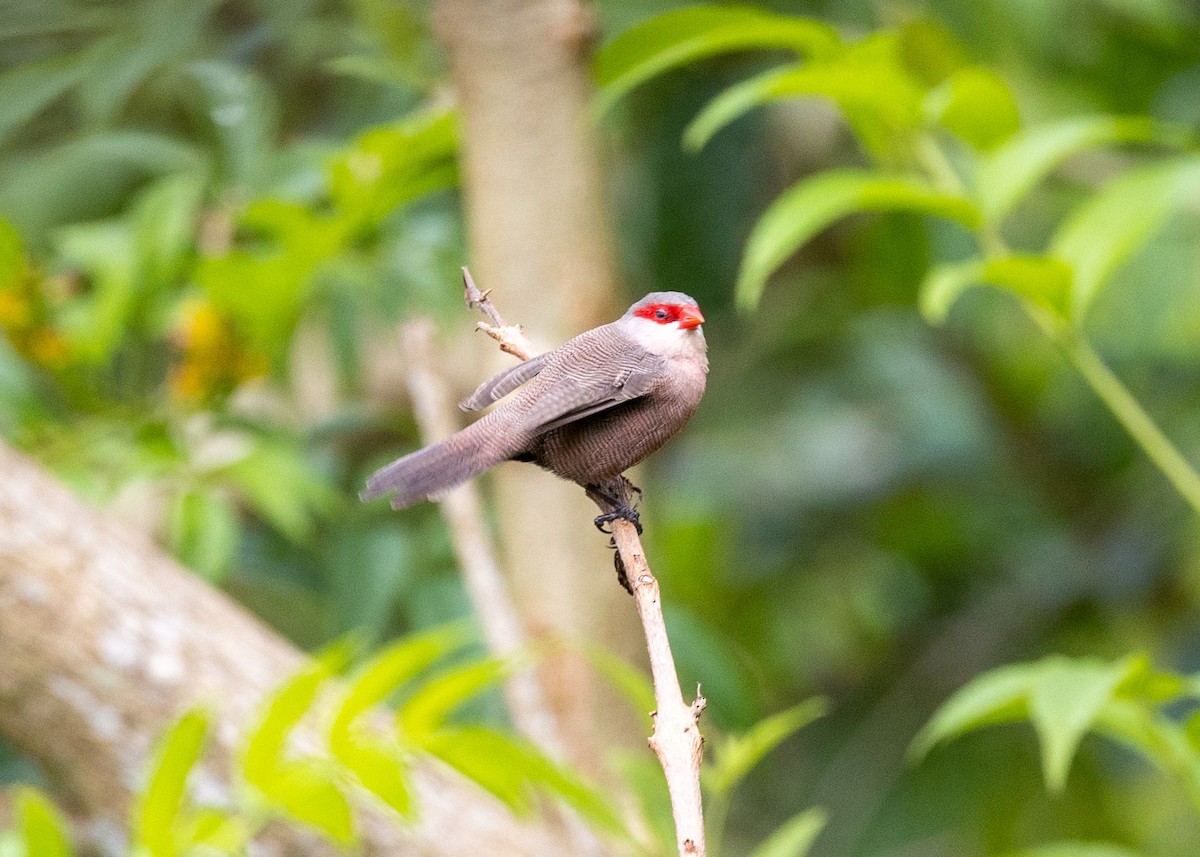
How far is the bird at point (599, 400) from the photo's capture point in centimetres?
122

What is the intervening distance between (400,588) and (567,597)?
498 millimetres

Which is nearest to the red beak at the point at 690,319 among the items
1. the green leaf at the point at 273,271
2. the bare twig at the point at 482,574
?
the bare twig at the point at 482,574

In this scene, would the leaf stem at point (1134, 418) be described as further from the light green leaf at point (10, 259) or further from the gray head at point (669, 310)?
the light green leaf at point (10, 259)

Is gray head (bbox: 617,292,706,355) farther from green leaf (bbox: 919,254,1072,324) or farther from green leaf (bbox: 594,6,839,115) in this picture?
green leaf (bbox: 594,6,839,115)

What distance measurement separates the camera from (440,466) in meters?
1.15

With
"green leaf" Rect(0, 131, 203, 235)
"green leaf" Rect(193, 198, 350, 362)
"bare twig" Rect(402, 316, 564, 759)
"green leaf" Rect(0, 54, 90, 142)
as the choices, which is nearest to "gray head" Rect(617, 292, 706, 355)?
"bare twig" Rect(402, 316, 564, 759)

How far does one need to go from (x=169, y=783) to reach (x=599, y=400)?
1011 mm

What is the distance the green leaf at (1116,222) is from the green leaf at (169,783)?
1429 millimetres

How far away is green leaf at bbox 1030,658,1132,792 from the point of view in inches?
70.3

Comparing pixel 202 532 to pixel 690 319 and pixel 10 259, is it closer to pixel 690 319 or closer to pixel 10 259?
pixel 10 259

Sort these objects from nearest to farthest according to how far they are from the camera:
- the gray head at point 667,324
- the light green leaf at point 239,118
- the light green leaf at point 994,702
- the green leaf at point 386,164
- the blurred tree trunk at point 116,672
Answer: the gray head at point 667,324
the light green leaf at point 994,702
the blurred tree trunk at point 116,672
the green leaf at point 386,164
the light green leaf at point 239,118

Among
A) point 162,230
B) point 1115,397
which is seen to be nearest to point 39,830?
point 162,230

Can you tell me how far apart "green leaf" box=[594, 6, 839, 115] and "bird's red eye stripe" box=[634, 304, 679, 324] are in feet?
3.34

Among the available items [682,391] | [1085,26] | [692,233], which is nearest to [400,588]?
[692,233]
